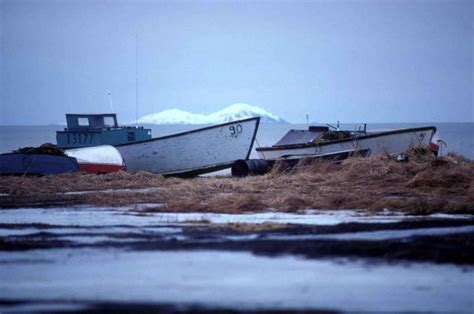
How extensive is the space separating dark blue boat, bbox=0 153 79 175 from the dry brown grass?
40.6 inches

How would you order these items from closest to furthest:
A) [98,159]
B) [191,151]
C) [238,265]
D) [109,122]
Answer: [238,265]
[98,159]
[191,151]
[109,122]

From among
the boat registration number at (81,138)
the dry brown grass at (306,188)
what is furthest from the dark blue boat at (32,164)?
the boat registration number at (81,138)

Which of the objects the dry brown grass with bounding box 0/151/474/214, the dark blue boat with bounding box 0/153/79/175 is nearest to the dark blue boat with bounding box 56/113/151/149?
the dark blue boat with bounding box 0/153/79/175

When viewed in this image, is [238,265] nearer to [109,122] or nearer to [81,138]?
[81,138]

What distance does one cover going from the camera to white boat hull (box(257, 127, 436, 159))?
84.6 ft

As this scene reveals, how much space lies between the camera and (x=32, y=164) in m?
21.7

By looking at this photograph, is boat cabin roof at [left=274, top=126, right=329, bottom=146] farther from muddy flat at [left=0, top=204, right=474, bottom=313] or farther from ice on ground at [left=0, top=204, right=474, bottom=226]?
muddy flat at [left=0, top=204, right=474, bottom=313]

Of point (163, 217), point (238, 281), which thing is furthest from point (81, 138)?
point (238, 281)

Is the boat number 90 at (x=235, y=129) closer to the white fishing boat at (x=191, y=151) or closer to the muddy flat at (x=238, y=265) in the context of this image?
the white fishing boat at (x=191, y=151)

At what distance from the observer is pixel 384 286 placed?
7.02 meters

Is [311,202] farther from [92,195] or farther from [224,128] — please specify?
[224,128]

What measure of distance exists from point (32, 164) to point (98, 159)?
9.33 feet

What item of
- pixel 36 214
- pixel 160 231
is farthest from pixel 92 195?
pixel 160 231

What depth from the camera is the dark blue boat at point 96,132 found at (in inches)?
1196
